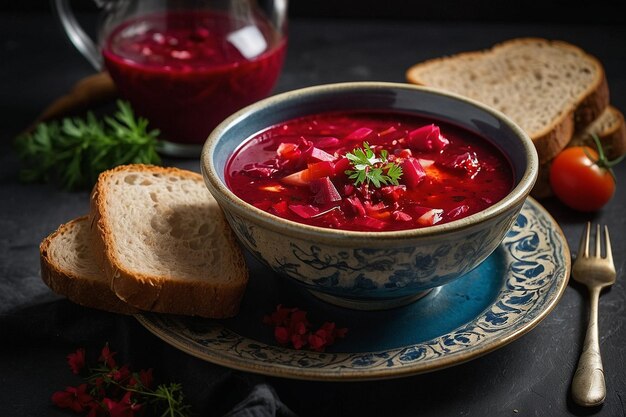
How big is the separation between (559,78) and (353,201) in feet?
7.69

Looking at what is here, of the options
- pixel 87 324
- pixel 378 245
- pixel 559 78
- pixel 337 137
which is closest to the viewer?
pixel 378 245

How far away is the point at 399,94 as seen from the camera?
364 cm

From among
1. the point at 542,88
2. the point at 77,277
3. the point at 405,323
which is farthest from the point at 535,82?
the point at 77,277

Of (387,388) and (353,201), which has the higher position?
(353,201)

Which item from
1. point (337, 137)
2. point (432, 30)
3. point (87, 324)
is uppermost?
point (337, 137)

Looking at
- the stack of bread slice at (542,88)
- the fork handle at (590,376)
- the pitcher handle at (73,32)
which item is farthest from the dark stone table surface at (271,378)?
the pitcher handle at (73,32)

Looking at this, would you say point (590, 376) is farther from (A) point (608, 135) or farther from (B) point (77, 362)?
(A) point (608, 135)

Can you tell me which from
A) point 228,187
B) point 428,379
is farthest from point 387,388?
point 228,187

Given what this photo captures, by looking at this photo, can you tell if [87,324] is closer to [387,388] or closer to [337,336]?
[337,336]

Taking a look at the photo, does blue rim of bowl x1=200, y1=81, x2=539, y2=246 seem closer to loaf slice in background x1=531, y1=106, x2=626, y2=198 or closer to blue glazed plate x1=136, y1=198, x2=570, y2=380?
blue glazed plate x1=136, y1=198, x2=570, y2=380

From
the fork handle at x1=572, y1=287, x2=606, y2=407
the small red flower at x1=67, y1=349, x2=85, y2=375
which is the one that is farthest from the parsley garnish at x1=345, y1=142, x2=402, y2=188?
the small red flower at x1=67, y1=349, x2=85, y2=375

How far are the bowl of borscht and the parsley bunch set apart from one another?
0.95 metres

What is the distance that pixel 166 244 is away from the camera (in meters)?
3.20

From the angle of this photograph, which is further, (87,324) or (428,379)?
(87,324)
